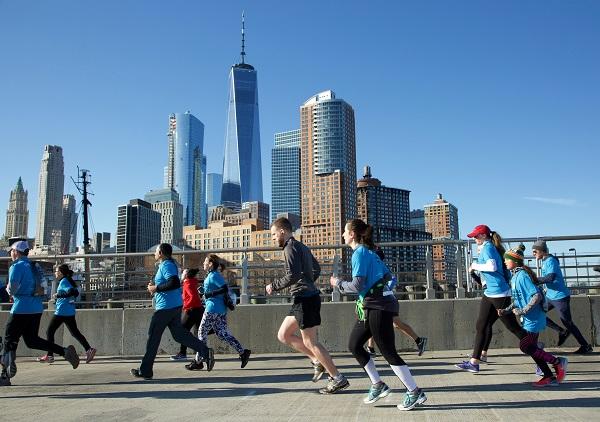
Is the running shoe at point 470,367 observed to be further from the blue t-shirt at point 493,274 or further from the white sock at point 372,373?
the white sock at point 372,373

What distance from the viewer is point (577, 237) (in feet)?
34.3

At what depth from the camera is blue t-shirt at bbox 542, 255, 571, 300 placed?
889 cm

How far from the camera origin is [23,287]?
7.83m

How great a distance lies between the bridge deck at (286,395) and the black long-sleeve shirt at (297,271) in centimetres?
116

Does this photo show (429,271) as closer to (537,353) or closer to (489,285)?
(489,285)

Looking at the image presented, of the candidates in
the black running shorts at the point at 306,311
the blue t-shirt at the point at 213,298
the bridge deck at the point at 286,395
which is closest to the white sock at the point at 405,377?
the bridge deck at the point at 286,395

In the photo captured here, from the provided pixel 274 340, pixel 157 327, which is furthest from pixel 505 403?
pixel 274 340

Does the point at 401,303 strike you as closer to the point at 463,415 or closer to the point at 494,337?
the point at 494,337

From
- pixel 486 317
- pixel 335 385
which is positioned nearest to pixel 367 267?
pixel 335 385

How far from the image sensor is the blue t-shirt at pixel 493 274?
717 centimetres

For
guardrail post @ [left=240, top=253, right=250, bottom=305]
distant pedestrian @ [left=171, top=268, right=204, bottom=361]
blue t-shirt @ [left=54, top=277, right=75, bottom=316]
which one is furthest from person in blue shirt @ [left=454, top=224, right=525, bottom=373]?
blue t-shirt @ [left=54, top=277, right=75, bottom=316]

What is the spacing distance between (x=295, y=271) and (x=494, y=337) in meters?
5.25

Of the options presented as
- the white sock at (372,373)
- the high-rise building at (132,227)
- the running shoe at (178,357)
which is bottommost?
the running shoe at (178,357)

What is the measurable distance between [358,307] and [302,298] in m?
0.83
